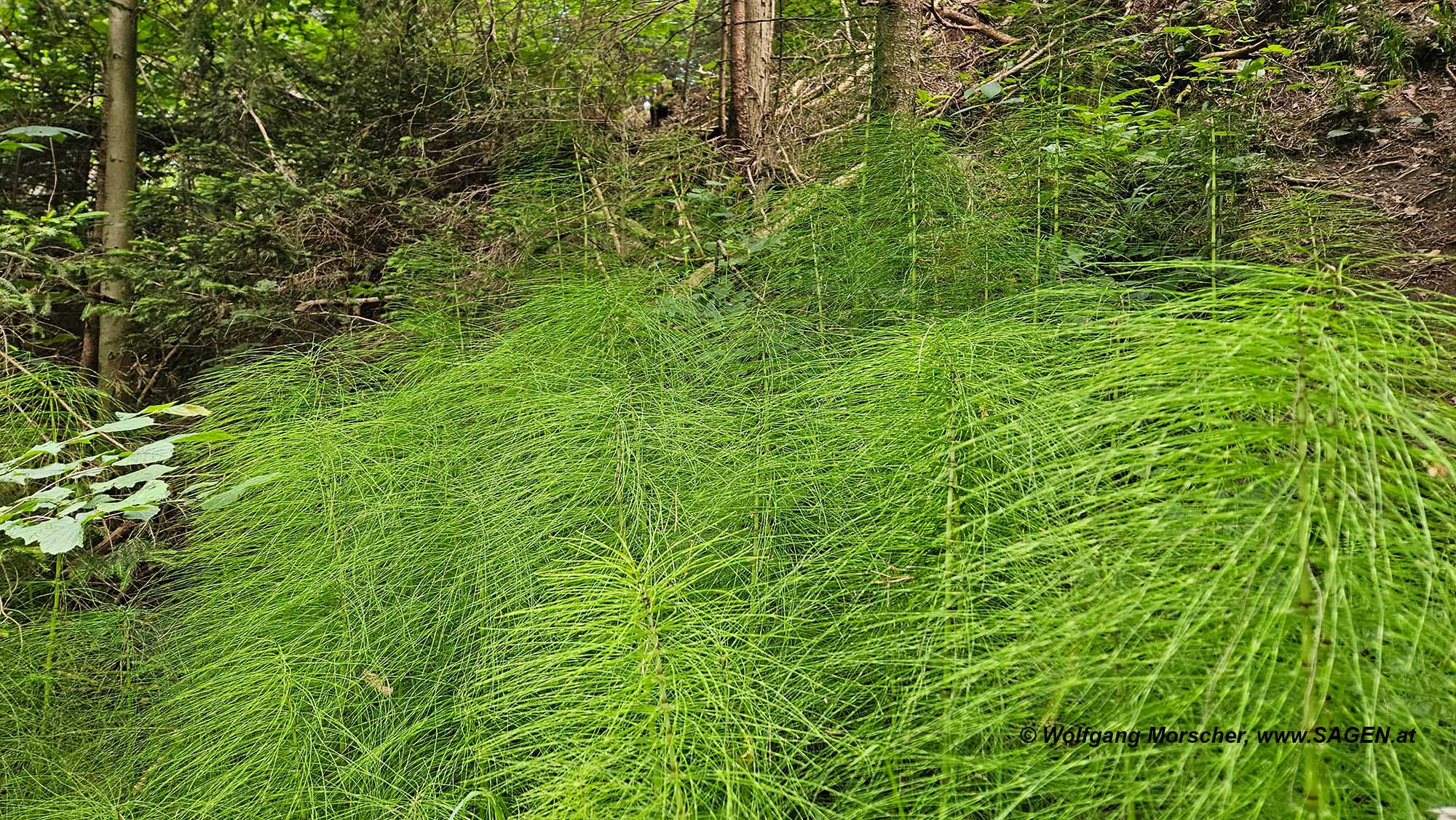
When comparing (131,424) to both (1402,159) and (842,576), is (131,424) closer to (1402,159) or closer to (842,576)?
(842,576)

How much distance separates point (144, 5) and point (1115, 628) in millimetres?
5179

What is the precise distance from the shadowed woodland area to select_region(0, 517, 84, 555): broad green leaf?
2 centimetres

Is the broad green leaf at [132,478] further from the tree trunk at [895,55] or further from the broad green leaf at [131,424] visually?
the tree trunk at [895,55]

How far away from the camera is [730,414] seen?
2227 millimetres

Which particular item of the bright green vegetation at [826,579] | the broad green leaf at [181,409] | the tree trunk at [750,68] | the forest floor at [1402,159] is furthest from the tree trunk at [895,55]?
the broad green leaf at [181,409]

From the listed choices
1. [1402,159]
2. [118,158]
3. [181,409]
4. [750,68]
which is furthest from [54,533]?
[1402,159]

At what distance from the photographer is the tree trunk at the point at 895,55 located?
3.14 metres

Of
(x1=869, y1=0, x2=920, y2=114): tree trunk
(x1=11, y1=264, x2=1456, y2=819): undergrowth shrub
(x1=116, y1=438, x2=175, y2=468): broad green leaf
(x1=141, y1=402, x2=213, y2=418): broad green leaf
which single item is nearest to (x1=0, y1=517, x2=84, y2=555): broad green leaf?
(x1=116, y1=438, x2=175, y2=468): broad green leaf

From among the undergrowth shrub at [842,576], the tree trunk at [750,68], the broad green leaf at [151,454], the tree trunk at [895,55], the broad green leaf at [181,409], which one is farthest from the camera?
the tree trunk at [750,68]

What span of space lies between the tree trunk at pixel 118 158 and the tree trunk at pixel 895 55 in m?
3.33

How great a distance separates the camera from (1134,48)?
397 cm

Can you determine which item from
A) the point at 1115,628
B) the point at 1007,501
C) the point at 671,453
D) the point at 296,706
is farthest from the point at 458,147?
the point at 1115,628

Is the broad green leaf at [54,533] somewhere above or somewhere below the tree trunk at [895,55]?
below

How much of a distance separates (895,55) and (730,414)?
1787 millimetres
